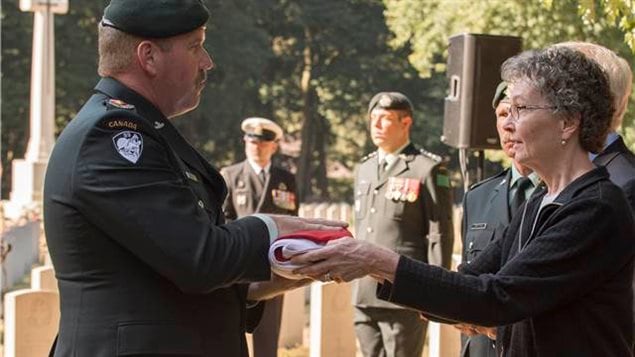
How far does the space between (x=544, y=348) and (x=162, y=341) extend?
3.38 ft

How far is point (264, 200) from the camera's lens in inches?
443

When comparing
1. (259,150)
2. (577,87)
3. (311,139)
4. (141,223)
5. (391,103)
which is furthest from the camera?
(311,139)

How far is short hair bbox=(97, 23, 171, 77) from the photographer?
3.77m

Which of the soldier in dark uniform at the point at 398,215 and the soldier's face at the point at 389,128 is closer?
the soldier in dark uniform at the point at 398,215

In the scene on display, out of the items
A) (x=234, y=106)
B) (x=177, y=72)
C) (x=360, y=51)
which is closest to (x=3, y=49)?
(x=234, y=106)

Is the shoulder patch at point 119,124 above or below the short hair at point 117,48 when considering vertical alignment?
below

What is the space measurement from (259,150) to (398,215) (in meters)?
2.45

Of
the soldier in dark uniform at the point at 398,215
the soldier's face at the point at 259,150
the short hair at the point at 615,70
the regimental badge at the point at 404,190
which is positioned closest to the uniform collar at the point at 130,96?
the short hair at the point at 615,70

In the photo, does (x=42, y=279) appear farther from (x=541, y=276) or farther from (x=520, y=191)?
(x=541, y=276)

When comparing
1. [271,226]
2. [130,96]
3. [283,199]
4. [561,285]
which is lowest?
[283,199]

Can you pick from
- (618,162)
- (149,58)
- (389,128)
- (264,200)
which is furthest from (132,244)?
(264,200)

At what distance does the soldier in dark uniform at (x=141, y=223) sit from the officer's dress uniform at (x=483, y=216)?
2.42m

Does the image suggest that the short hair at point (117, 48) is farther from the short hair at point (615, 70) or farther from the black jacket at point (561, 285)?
the short hair at point (615, 70)

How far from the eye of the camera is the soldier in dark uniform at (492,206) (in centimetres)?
611
